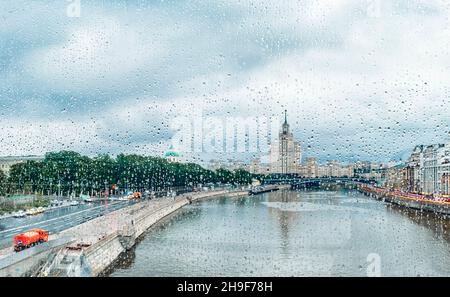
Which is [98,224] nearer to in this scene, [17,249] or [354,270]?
[17,249]

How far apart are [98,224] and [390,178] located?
27383 mm

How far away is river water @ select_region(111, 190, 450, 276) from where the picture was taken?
5812mm

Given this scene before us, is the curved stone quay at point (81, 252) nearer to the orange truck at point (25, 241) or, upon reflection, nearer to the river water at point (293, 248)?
the orange truck at point (25, 241)

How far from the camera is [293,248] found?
745cm

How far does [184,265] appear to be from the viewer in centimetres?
618

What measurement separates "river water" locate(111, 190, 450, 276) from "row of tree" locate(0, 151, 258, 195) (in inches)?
227

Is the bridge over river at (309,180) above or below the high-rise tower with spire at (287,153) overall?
below

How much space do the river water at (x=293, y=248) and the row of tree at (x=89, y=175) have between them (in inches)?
227

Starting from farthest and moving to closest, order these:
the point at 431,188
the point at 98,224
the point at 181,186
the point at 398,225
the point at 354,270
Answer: the point at 181,186, the point at 431,188, the point at 398,225, the point at 98,224, the point at 354,270

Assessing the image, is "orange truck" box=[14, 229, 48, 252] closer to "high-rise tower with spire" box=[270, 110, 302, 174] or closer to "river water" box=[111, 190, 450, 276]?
"river water" box=[111, 190, 450, 276]

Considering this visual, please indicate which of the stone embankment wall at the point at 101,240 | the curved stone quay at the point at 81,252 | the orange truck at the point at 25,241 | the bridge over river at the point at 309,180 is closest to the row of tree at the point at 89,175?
the stone embankment wall at the point at 101,240

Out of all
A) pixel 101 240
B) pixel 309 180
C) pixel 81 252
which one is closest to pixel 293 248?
pixel 101 240

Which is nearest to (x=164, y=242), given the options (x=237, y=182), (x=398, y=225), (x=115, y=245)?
(x=115, y=245)

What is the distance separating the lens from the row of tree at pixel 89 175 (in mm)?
15641
